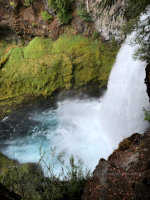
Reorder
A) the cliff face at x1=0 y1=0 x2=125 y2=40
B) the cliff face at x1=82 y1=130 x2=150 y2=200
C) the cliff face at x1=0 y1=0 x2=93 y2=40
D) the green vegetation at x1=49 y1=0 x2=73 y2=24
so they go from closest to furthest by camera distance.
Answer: the cliff face at x1=82 y1=130 x2=150 y2=200, the green vegetation at x1=49 y1=0 x2=73 y2=24, the cliff face at x1=0 y1=0 x2=125 y2=40, the cliff face at x1=0 y1=0 x2=93 y2=40

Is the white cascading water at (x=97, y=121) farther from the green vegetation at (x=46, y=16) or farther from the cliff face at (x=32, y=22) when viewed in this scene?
the green vegetation at (x=46, y=16)

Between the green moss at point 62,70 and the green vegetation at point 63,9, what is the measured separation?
1.48 metres

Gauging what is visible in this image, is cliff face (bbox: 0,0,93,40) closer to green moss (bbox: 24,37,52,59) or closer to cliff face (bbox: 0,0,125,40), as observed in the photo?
cliff face (bbox: 0,0,125,40)

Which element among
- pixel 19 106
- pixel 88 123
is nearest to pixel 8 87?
pixel 19 106

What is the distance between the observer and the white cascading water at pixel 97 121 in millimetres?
7484

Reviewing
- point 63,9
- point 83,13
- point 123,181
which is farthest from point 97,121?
point 63,9

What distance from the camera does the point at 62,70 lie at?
11742 mm

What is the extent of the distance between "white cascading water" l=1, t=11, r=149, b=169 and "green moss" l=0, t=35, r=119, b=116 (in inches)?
42.6

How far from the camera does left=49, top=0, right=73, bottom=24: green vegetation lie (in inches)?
451

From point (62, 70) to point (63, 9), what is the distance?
419cm

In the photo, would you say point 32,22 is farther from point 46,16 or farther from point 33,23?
point 46,16

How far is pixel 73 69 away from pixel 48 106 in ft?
10.2

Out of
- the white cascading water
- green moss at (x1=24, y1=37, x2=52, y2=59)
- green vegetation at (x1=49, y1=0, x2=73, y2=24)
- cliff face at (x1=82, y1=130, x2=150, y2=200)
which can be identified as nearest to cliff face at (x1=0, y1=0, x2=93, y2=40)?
green vegetation at (x1=49, y1=0, x2=73, y2=24)

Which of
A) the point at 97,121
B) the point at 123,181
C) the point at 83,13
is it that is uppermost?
the point at 83,13
